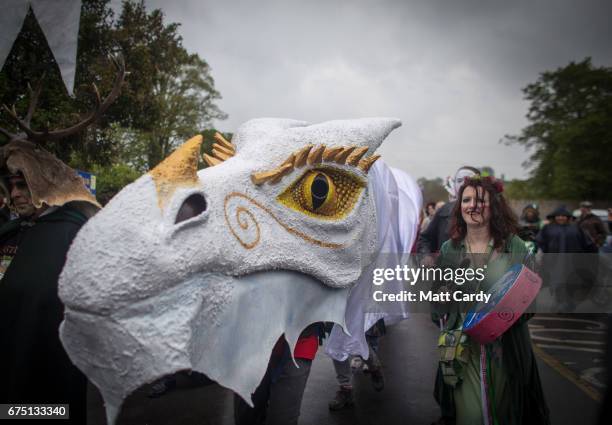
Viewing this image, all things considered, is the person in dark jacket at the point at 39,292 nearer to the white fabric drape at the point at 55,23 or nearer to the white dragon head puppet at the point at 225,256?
the white fabric drape at the point at 55,23

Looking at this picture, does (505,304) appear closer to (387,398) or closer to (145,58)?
(387,398)

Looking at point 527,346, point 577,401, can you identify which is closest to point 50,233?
point 527,346

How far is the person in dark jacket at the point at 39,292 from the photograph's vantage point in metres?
2.12

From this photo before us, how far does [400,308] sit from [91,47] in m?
7.44

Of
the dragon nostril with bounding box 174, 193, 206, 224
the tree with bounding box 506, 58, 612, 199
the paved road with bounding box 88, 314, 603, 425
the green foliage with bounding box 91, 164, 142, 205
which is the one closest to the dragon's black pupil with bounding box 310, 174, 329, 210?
the dragon nostril with bounding box 174, 193, 206, 224

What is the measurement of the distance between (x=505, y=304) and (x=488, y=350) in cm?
36

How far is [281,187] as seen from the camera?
5.40 ft

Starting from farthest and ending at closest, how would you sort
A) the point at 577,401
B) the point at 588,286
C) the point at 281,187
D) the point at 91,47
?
the point at 91,47 → the point at 588,286 → the point at 577,401 → the point at 281,187

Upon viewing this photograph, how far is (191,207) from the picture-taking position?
132cm

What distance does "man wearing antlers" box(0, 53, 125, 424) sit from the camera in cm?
212

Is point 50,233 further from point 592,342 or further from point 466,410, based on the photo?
point 592,342

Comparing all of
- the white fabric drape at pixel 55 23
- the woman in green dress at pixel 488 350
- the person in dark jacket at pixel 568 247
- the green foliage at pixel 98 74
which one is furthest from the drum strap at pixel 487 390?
the person in dark jacket at pixel 568 247

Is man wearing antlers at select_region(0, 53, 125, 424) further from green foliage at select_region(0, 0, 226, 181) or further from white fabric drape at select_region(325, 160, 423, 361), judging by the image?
white fabric drape at select_region(325, 160, 423, 361)

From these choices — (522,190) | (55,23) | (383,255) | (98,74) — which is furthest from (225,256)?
(522,190)
